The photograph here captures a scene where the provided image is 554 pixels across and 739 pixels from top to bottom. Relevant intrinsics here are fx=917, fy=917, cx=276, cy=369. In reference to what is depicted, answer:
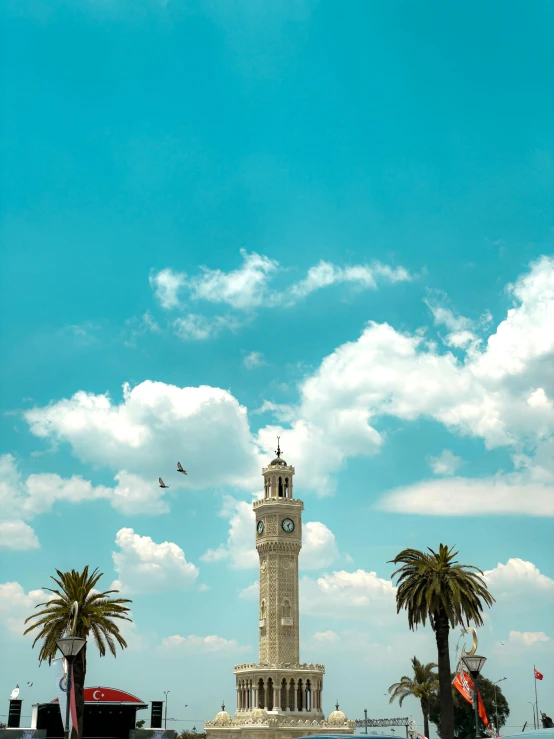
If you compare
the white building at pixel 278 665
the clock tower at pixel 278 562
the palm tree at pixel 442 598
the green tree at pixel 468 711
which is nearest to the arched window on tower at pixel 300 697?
the white building at pixel 278 665

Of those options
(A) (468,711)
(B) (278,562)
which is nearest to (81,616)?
(B) (278,562)

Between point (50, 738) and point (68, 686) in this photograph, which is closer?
point (68, 686)

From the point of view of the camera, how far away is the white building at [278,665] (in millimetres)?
94750

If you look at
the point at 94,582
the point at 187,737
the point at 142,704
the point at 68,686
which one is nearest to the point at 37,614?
the point at 94,582

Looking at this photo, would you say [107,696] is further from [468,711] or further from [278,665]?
[468,711]

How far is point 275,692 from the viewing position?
317ft

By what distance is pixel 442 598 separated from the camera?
53219 mm

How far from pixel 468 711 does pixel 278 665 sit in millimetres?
44970

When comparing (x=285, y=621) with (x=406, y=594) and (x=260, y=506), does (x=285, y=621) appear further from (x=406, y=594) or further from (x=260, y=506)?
(x=406, y=594)

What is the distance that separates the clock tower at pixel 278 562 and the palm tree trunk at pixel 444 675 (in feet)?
156

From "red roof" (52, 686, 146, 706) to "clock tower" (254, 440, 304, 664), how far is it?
84.4 feet

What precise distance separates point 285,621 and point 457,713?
4555 centimetres

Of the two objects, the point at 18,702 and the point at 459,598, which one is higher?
the point at 459,598

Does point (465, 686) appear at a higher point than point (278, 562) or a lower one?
lower
